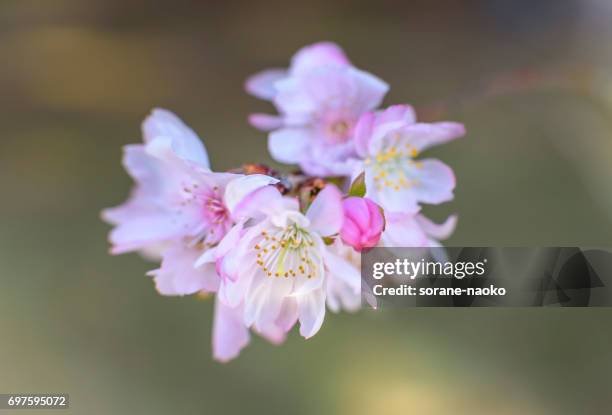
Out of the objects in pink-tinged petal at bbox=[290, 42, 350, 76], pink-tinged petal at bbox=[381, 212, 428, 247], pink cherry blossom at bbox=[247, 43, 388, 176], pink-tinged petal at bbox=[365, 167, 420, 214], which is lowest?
pink-tinged petal at bbox=[381, 212, 428, 247]

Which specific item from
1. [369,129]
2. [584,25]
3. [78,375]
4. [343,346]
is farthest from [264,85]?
[584,25]

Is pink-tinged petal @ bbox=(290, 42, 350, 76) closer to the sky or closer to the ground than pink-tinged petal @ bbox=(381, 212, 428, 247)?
closer to the sky

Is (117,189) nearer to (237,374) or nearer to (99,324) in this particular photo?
(99,324)

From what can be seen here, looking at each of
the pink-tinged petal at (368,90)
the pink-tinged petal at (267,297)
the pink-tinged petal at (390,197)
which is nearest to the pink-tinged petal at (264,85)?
the pink-tinged petal at (368,90)

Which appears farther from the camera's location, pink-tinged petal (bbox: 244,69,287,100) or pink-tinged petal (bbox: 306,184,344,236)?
pink-tinged petal (bbox: 244,69,287,100)

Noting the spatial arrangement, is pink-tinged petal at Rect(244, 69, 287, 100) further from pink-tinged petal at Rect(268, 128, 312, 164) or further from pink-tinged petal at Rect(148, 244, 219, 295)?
pink-tinged petal at Rect(148, 244, 219, 295)
